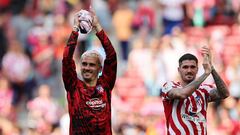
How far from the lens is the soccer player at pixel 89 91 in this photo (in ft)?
39.0

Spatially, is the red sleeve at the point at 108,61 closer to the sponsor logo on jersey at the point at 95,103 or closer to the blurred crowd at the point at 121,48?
the sponsor logo on jersey at the point at 95,103

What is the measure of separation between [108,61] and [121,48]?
10210 millimetres

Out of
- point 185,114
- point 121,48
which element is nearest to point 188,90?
point 185,114

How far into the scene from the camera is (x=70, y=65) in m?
11.9

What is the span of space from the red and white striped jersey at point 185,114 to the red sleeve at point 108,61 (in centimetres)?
64

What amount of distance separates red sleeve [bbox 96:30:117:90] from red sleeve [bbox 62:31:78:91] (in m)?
0.31

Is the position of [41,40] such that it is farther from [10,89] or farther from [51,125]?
[51,125]

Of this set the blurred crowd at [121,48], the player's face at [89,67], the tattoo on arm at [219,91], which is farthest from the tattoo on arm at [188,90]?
the blurred crowd at [121,48]

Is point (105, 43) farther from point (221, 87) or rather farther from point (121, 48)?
point (121, 48)

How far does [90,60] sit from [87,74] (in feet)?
0.55

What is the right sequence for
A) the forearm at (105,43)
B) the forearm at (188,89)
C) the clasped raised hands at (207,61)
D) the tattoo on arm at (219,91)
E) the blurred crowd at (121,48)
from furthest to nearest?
1. the blurred crowd at (121,48)
2. the tattoo on arm at (219,91)
3. the forearm at (105,43)
4. the clasped raised hands at (207,61)
5. the forearm at (188,89)

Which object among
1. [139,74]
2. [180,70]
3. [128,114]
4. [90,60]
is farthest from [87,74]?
[139,74]

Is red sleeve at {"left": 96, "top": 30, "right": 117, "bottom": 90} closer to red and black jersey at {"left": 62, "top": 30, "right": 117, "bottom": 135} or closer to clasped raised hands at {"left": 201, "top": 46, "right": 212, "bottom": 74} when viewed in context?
red and black jersey at {"left": 62, "top": 30, "right": 117, "bottom": 135}

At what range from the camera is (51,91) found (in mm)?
21406
